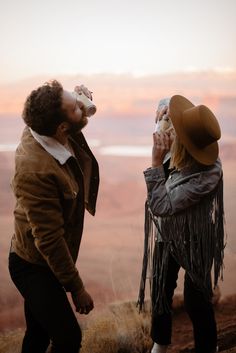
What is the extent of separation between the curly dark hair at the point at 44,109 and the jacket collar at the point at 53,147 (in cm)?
2

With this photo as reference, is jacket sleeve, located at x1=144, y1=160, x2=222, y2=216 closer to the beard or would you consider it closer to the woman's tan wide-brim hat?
the woman's tan wide-brim hat

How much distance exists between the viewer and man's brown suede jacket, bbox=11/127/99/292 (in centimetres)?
140

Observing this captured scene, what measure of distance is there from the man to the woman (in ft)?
1.04

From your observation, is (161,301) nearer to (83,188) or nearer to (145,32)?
(83,188)

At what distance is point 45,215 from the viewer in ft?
4.60

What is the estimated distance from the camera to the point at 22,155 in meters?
1.46

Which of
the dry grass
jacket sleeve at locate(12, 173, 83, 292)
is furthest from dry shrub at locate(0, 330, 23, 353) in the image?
jacket sleeve at locate(12, 173, 83, 292)

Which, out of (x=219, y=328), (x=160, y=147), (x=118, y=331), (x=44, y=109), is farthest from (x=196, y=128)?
(x=219, y=328)

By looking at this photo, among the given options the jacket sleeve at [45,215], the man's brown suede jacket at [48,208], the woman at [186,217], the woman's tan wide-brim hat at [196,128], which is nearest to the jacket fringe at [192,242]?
the woman at [186,217]

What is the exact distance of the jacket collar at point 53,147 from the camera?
1.49m

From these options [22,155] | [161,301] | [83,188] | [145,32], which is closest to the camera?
[22,155]

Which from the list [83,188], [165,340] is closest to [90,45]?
[83,188]

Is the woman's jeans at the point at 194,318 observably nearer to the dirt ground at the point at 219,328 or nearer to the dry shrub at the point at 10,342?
the dirt ground at the point at 219,328

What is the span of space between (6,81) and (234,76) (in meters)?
1.14
